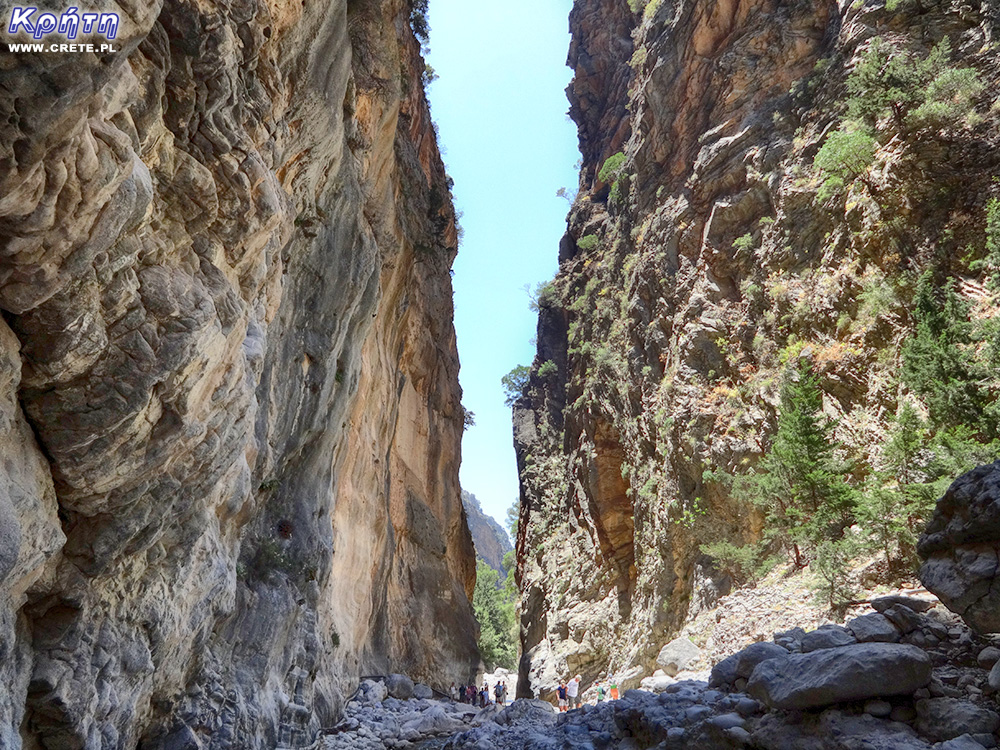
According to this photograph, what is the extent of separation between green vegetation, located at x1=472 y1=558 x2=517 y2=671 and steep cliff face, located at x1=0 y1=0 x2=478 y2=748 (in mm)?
25813

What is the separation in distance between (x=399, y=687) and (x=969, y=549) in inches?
577

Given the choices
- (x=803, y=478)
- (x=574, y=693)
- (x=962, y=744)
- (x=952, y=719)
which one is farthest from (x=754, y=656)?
(x=574, y=693)

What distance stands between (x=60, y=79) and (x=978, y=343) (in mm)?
13216

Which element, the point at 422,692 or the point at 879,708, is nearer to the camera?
the point at 879,708

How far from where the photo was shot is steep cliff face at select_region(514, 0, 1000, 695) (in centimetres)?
1258

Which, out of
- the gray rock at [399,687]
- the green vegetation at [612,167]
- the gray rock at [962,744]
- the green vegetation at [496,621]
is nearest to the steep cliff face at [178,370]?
the gray rock at [399,687]

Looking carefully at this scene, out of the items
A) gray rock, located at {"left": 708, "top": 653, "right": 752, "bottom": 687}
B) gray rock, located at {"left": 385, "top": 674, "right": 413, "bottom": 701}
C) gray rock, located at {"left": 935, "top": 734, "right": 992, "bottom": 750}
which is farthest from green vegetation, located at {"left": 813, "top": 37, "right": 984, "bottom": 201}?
gray rock, located at {"left": 385, "top": 674, "right": 413, "bottom": 701}

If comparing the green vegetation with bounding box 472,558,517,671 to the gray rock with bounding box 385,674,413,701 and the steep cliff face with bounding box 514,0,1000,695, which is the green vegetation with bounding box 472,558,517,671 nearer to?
the steep cliff face with bounding box 514,0,1000,695

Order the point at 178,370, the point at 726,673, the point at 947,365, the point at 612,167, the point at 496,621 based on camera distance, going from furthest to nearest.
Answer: the point at 496,621 < the point at 612,167 < the point at 947,365 < the point at 726,673 < the point at 178,370

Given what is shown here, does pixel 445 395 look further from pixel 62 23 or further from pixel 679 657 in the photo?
pixel 62 23

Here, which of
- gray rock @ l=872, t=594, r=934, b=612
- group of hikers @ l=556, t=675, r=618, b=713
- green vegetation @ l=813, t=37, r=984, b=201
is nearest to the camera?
gray rock @ l=872, t=594, r=934, b=612

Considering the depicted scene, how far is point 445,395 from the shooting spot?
2652 cm

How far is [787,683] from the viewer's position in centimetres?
592

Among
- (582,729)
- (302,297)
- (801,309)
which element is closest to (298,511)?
(302,297)
